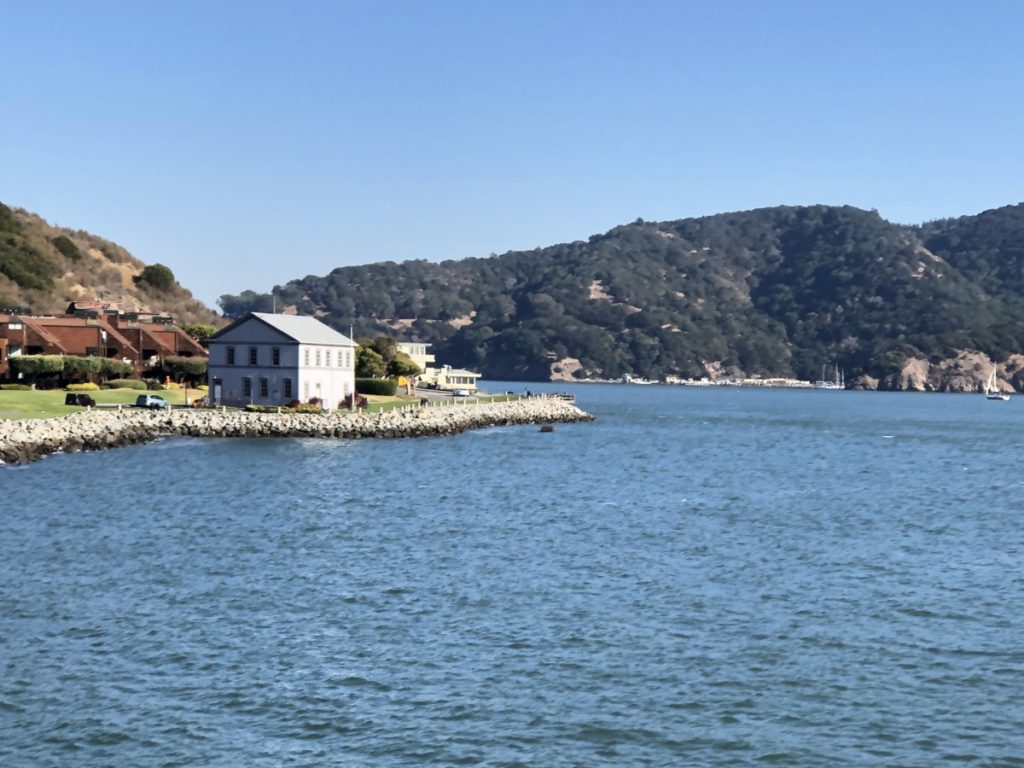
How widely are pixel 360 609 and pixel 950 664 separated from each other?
13379 millimetres

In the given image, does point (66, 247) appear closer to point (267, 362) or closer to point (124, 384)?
point (124, 384)

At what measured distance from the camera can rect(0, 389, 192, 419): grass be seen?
8369 centimetres

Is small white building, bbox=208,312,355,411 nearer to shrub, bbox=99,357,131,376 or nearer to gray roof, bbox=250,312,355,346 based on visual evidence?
gray roof, bbox=250,312,355,346

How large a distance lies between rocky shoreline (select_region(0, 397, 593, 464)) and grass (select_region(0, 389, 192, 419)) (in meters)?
2.88

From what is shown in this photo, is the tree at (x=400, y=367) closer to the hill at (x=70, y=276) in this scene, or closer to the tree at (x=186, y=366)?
the tree at (x=186, y=366)

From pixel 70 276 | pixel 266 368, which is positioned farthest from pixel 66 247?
pixel 266 368

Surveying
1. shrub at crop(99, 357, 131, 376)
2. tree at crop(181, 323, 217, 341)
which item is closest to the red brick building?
shrub at crop(99, 357, 131, 376)

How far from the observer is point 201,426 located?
288 feet

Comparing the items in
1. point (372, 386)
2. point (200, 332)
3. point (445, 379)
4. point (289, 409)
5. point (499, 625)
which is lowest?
point (499, 625)

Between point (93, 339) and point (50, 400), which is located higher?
point (93, 339)

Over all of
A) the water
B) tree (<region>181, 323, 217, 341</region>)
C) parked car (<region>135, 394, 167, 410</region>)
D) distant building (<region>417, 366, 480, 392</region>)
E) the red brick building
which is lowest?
the water

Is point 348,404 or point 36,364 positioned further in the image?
point 36,364

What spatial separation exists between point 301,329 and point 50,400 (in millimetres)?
18657

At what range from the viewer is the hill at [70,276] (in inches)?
6619
